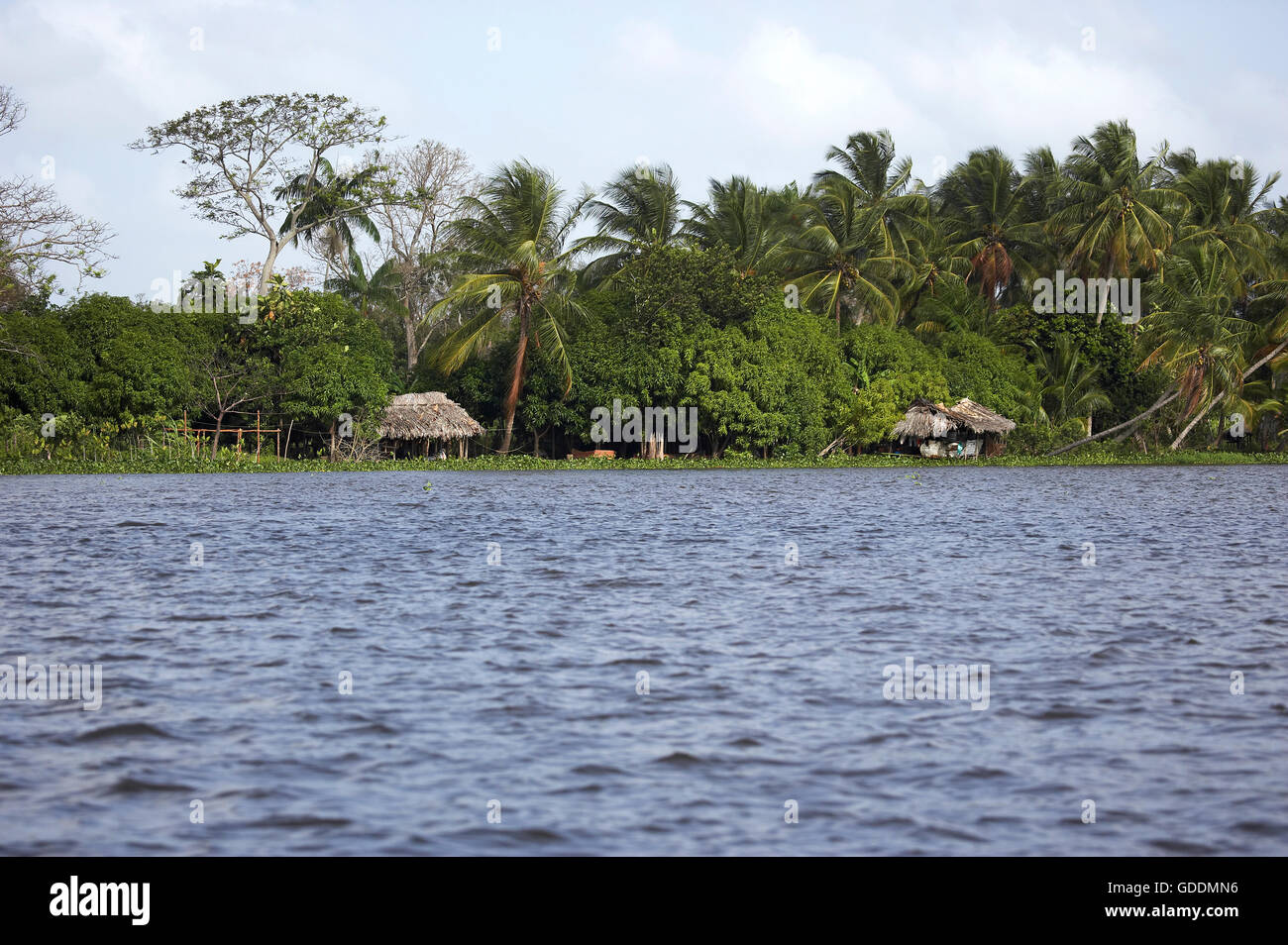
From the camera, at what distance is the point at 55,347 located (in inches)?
1483

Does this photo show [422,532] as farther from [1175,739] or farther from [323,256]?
[323,256]

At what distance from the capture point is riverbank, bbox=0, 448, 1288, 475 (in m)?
38.2

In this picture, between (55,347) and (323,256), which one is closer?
(55,347)

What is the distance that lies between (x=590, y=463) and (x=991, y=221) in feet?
→ 65.5

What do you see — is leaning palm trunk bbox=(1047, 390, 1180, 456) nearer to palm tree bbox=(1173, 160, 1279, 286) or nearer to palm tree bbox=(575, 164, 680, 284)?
palm tree bbox=(1173, 160, 1279, 286)

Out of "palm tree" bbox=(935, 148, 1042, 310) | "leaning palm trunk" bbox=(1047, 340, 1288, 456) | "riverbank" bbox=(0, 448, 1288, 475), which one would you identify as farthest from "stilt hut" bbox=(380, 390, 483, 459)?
"leaning palm trunk" bbox=(1047, 340, 1288, 456)

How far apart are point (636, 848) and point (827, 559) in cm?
1106

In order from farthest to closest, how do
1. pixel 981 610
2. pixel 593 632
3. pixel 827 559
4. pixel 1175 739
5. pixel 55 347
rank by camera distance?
pixel 55 347, pixel 827 559, pixel 981 610, pixel 593 632, pixel 1175 739

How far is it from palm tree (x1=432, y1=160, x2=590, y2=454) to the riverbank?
2.59m

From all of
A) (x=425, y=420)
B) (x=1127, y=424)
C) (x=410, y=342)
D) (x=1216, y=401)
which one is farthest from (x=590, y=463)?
(x=1216, y=401)

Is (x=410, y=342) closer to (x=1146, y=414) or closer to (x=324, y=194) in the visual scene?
(x=324, y=194)

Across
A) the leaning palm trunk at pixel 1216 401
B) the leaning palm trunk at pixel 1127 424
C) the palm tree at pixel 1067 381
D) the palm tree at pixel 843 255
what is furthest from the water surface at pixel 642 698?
the palm tree at pixel 1067 381
